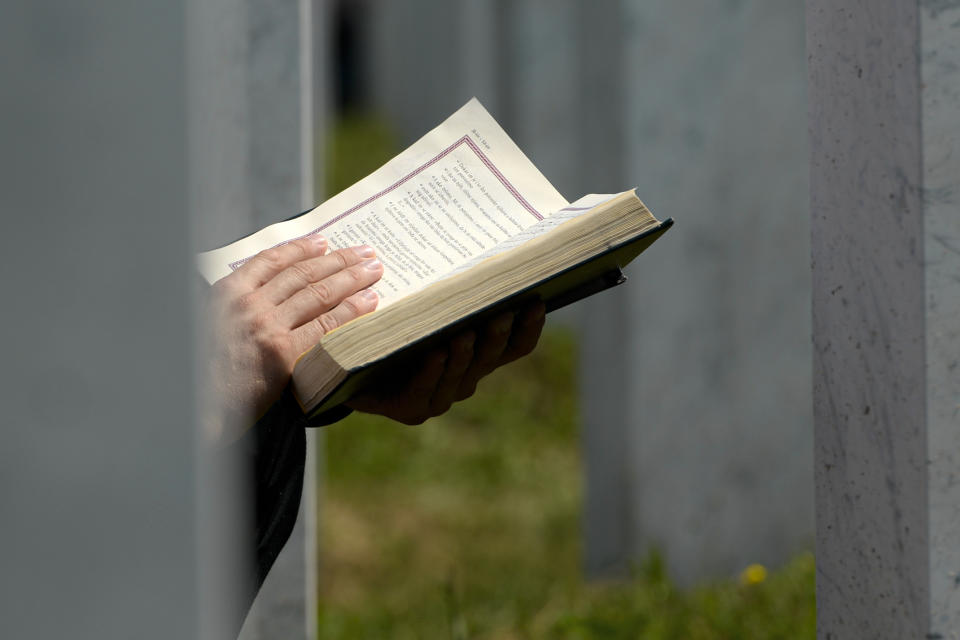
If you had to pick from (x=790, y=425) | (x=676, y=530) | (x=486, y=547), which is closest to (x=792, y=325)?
(x=790, y=425)

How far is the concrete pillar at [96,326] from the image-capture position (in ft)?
2.24

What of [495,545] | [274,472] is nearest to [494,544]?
[495,545]

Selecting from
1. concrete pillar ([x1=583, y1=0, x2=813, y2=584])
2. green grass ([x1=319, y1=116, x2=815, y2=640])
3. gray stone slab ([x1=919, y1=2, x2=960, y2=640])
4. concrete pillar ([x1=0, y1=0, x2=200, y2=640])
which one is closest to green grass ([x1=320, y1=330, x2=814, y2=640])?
green grass ([x1=319, y1=116, x2=815, y2=640])

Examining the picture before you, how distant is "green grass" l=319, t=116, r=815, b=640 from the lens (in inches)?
116

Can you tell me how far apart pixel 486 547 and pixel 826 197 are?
10.4ft

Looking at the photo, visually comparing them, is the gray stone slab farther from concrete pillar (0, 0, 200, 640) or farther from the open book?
concrete pillar (0, 0, 200, 640)

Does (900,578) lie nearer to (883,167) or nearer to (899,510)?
(899,510)

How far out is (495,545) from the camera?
14.5 feet

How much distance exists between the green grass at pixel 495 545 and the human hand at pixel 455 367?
945 millimetres

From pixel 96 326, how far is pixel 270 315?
720 mm

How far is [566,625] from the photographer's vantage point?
2.83 meters

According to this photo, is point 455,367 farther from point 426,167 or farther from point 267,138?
point 267,138

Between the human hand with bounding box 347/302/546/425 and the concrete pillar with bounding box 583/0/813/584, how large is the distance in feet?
7.52

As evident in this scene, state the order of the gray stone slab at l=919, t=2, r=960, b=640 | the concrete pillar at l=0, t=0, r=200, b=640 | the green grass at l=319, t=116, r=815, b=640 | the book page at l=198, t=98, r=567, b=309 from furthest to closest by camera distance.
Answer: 1. the green grass at l=319, t=116, r=815, b=640
2. the book page at l=198, t=98, r=567, b=309
3. the gray stone slab at l=919, t=2, r=960, b=640
4. the concrete pillar at l=0, t=0, r=200, b=640
